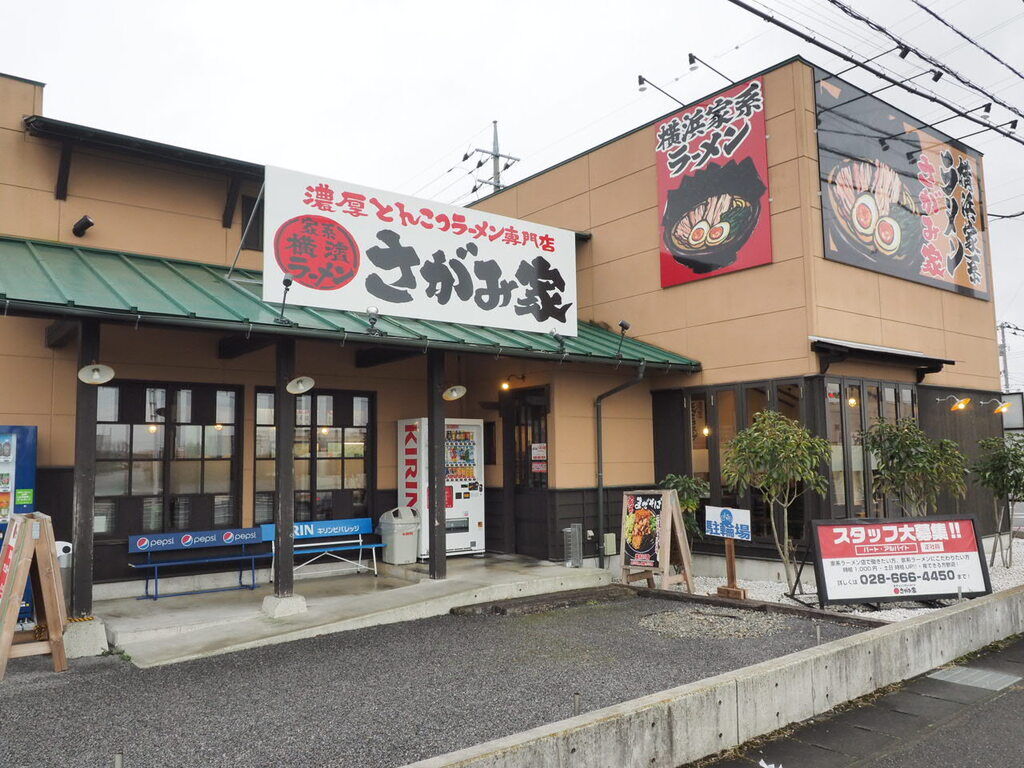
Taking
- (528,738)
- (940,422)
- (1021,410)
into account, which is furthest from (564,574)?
(1021,410)

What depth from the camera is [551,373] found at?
1121cm

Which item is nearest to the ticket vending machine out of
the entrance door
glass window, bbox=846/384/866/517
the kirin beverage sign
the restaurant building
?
the restaurant building

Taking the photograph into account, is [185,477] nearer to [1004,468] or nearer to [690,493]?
[690,493]

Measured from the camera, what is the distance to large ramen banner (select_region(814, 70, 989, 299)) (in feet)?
35.7

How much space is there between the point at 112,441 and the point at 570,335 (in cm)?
630

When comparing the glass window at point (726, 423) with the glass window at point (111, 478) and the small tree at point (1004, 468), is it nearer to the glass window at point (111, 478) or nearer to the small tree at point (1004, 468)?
the small tree at point (1004, 468)

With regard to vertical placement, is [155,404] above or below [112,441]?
above

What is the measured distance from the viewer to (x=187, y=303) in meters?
7.70

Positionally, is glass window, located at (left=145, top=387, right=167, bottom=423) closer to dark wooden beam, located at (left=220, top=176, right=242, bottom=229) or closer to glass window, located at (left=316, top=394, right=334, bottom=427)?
glass window, located at (left=316, top=394, right=334, bottom=427)

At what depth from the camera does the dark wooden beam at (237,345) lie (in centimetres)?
888

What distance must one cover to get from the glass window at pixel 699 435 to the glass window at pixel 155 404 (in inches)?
302

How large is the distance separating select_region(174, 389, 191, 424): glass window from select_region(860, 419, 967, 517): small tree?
9.27 m

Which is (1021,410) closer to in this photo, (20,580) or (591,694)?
(591,694)

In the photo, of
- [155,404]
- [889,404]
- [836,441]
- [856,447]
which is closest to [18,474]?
[155,404]
